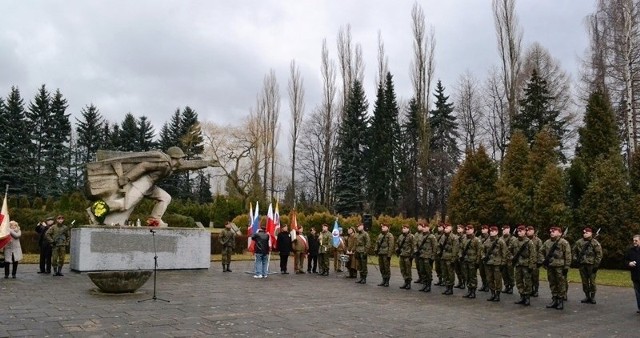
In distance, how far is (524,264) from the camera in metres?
13.1

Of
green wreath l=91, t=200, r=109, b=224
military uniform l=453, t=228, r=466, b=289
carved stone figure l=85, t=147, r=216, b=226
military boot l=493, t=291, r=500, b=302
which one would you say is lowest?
military boot l=493, t=291, r=500, b=302

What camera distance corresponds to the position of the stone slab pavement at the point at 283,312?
853 centimetres

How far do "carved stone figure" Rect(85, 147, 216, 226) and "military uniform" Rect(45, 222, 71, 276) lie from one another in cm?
115

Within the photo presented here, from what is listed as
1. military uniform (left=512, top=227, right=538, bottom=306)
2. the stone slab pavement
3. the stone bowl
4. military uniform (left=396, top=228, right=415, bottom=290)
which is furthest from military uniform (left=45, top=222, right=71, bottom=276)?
military uniform (left=512, top=227, right=538, bottom=306)

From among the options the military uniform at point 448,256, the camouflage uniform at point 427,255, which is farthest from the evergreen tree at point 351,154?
the military uniform at point 448,256

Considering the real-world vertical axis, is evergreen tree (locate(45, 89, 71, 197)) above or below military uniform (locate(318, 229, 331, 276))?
above

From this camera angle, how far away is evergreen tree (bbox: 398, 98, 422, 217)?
155 feet

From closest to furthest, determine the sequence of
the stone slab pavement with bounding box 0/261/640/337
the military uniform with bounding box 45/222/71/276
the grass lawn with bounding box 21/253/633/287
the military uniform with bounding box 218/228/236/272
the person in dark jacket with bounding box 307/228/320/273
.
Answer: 1. the stone slab pavement with bounding box 0/261/640/337
2. the military uniform with bounding box 45/222/71/276
3. the grass lawn with bounding box 21/253/633/287
4. the military uniform with bounding box 218/228/236/272
5. the person in dark jacket with bounding box 307/228/320/273

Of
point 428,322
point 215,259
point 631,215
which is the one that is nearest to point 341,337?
point 428,322

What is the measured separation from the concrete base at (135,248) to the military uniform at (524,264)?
10905 millimetres

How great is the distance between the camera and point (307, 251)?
2108 centimetres

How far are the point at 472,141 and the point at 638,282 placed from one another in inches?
1579

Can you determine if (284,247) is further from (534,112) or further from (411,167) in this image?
(411,167)

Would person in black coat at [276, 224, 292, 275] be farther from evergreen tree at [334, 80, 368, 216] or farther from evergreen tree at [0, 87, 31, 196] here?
evergreen tree at [0, 87, 31, 196]
